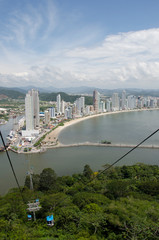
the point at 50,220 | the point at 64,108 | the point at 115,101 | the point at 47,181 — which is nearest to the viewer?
the point at 50,220

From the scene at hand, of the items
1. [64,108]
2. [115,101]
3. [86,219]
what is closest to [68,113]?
[64,108]

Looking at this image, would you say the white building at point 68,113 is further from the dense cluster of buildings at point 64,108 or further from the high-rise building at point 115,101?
the high-rise building at point 115,101

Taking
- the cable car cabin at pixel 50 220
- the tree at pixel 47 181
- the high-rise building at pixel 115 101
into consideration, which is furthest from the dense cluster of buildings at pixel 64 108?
the cable car cabin at pixel 50 220

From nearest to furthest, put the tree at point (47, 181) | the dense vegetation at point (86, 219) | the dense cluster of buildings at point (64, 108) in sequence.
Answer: the dense vegetation at point (86, 219), the tree at point (47, 181), the dense cluster of buildings at point (64, 108)

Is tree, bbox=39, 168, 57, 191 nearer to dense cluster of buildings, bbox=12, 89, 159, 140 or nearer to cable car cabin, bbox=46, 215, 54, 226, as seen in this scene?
cable car cabin, bbox=46, 215, 54, 226

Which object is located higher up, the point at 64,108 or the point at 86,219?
the point at 64,108

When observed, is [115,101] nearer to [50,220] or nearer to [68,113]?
[68,113]

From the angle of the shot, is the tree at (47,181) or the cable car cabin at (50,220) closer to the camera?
the cable car cabin at (50,220)

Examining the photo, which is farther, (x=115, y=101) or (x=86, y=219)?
(x=115, y=101)

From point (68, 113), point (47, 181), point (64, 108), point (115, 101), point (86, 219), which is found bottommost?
point (47, 181)

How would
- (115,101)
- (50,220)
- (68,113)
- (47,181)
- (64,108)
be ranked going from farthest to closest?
1. (115,101)
2. (64,108)
3. (68,113)
4. (47,181)
5. (50,220)

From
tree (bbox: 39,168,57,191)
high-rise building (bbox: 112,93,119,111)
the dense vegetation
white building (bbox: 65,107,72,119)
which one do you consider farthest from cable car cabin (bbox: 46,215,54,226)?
high-rise building (bbox: 112,93,119,111)

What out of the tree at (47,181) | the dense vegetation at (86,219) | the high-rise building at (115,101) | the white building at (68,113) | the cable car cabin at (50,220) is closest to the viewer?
the dense vegetation at (86,219)
